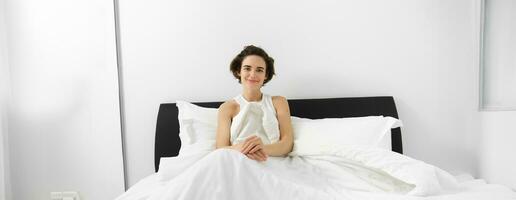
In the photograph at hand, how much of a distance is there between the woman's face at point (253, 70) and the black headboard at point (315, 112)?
30 cm

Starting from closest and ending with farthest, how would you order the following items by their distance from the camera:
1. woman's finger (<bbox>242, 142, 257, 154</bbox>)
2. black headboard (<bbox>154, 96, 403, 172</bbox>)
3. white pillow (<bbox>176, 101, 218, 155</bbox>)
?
woman's finger (<bbox>242, 142, 257, 154</bbox>) < white pillow (<bbox>176, 101, 218, 155</bbox>) < black headboard (<bbox>154, 96, 403, 172</bbox>)

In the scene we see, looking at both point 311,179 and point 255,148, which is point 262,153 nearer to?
point 255,148

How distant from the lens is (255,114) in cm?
200

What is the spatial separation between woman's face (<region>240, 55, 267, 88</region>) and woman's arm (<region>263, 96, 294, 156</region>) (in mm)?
152

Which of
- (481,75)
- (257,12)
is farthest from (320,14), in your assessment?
(481,75)

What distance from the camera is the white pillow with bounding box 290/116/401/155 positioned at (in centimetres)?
190

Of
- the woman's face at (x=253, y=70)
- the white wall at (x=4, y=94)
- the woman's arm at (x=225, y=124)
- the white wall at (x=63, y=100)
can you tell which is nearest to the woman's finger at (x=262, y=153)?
the woman's arm at (x=225, y=124)

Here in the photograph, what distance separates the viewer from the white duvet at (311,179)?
1324 mm

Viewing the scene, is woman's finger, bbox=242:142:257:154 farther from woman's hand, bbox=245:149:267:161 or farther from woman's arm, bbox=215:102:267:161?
woman's arm, bbox=215:102:267:161

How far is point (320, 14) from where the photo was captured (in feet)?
7.56

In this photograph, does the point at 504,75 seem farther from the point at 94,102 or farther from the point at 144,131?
the point at 94,102

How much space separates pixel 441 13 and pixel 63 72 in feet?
7.33

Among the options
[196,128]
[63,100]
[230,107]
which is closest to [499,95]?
[230,107]

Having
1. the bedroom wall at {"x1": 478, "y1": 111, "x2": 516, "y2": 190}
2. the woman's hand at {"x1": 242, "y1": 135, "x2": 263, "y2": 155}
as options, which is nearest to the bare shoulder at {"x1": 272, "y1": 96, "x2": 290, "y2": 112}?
the woman's hand at {"x1": 242, "y1": 135, "x2": 263, "y2": 155}
